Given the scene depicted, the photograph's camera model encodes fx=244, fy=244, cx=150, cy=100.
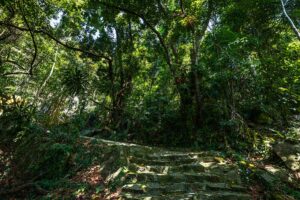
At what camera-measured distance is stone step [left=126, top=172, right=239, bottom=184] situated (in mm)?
5359

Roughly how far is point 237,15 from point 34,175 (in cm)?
996

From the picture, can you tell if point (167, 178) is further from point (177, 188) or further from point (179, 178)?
point (177, 188)

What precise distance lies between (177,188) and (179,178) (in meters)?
0.36

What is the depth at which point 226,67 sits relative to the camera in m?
8.75

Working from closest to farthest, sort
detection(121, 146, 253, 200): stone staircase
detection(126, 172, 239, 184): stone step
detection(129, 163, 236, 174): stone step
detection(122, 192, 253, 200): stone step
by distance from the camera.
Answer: detection(122, 192, 253, 200): stone step → detection(121, 146, 253, 200): stone staircase → detection(126, 172, 239, 184): stone step → detection(129, 163, 236, 174): stone step

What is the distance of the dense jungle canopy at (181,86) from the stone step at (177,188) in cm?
254

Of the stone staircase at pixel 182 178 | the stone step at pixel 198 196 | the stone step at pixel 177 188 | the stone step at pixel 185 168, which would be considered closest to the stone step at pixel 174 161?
the stone staircase at pixel 182 178

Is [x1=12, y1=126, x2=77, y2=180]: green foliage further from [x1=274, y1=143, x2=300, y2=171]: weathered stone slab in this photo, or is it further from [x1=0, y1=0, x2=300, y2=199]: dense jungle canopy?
A: [x1=274, y1=143, x2=300, y2=171]: weathered stone slab

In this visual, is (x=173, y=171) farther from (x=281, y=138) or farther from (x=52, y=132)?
(x=52, y=132)

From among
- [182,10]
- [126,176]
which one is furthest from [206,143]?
[182,10]

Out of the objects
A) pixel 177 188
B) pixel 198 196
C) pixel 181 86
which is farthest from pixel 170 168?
pixel 181 86

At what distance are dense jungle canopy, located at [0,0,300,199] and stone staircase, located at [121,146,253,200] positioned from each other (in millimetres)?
1884

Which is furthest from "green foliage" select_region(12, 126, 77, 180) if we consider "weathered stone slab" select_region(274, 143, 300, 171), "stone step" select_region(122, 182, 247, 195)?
"weathered stone slab" select_region(274, 143, 300, 171)

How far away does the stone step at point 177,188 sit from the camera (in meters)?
4.99
